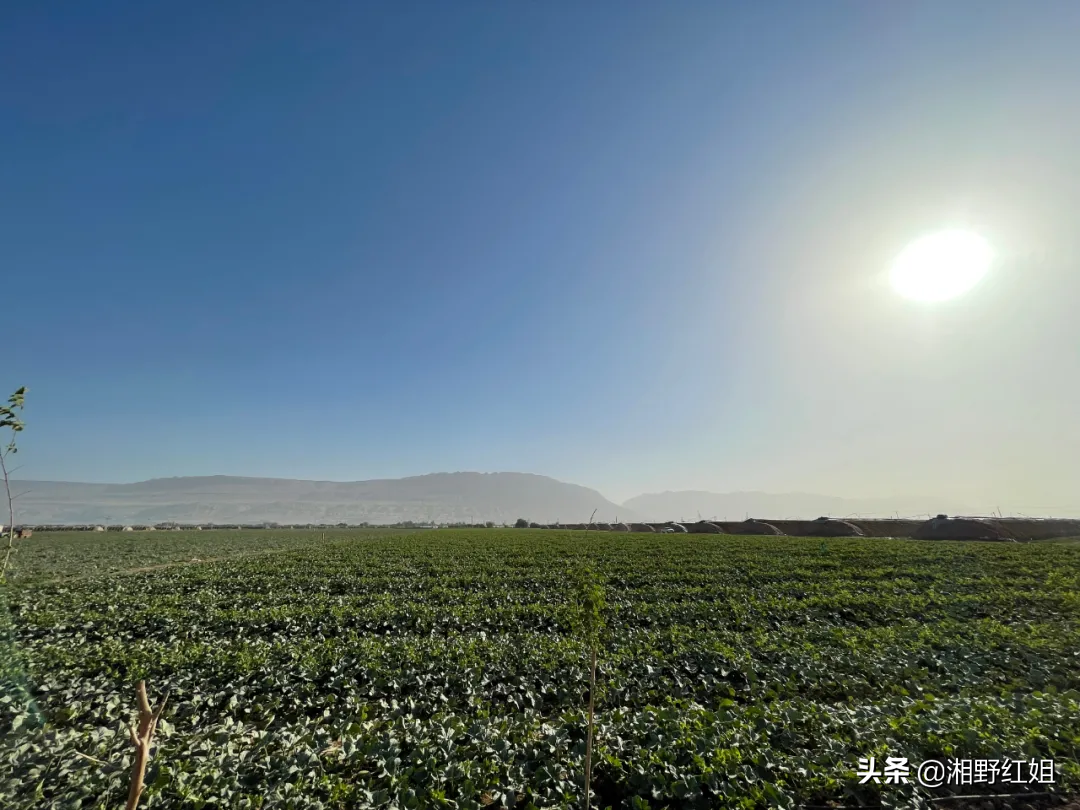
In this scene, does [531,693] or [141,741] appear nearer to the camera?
[141,741]

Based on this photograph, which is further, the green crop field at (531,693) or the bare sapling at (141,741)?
the green crop field at (531,693)

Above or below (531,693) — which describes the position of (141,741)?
above

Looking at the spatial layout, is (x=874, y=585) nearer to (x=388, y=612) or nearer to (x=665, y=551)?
(x=665, y=551)

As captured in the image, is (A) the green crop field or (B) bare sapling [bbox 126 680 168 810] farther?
(A) the green crop field

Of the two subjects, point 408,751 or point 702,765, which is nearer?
point 702,765

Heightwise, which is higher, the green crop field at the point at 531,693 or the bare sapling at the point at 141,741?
the bare sapling at the point at 141,741

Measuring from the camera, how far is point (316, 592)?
1911 cm

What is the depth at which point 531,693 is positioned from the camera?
7.97 m

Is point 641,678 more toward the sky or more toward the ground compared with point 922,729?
more toward the ground

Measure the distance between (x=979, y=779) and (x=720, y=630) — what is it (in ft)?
22.7

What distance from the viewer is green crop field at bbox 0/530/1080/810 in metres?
4.98

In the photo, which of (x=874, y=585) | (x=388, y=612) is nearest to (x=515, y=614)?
(x=388, y=612)

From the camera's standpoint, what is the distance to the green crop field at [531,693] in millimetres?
4984

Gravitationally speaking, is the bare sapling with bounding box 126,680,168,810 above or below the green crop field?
above
